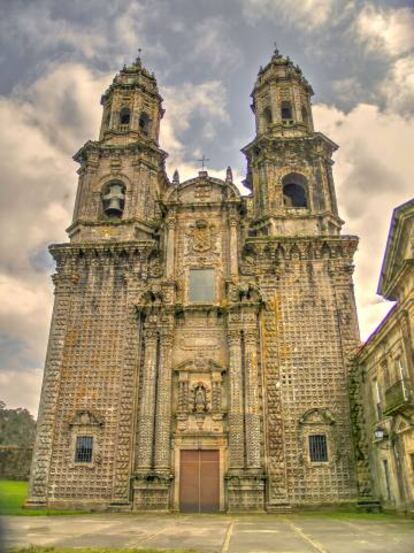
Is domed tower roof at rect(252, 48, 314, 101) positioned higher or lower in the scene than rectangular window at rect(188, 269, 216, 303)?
higher

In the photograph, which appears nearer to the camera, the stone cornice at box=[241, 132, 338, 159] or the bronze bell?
the bronze bell

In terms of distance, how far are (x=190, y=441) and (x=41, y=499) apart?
6906mm

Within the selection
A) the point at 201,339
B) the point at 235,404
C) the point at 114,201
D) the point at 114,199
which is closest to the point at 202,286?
the point at 201,339

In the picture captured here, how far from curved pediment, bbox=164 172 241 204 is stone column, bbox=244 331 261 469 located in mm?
8628

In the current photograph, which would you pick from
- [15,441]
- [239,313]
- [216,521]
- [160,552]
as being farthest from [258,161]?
[15,441]

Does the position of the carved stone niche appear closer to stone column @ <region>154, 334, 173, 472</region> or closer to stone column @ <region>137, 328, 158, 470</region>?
stone column @ <region>154, 334, 173, 472</region>

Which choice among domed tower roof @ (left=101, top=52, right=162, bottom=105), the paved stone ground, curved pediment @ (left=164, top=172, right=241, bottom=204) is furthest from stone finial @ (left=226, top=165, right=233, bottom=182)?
the paved stone ground

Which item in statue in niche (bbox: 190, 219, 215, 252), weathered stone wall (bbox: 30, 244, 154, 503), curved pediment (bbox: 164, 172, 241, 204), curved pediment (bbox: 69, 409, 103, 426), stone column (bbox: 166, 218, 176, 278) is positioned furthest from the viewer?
curved pediment (bbox: 164, 172, 241, 204)

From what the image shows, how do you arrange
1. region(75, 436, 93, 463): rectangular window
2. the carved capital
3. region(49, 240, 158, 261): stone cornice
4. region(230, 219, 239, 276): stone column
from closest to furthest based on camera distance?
region(75, 436, 93, 463): rectangular window → the carved capital → region(230, 219, 239, 276): stone column → region(49, 240, 158, 261): stone cornice

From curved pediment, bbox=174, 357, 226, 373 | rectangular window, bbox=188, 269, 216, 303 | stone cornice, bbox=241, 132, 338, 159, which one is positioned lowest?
curved pediment, bbox=174, 357, 226, 373

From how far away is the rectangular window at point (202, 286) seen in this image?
Result: 25.3m

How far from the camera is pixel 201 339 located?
2441 centimetres

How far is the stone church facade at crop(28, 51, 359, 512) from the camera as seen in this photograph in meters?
21.5

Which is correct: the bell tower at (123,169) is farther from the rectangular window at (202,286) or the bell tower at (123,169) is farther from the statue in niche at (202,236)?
the rectangular window at (202,286)
